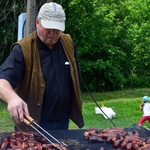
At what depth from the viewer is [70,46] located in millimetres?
3939

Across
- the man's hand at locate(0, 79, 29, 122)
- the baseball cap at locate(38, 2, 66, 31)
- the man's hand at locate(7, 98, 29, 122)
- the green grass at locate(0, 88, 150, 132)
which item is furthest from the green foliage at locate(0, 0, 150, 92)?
the man's hand at locate(7, 98, 29, 122)

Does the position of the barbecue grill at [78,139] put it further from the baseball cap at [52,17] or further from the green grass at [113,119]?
the green grass at [113,119]

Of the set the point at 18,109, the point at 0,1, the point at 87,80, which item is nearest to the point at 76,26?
the point at 87,80

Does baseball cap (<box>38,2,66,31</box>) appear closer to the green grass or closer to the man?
the man

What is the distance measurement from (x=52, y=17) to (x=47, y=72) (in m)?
0.49

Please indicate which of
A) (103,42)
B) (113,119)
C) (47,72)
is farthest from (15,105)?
(103,42)

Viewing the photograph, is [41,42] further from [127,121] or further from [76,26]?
[76,26]

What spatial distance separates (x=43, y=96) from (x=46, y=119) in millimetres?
225

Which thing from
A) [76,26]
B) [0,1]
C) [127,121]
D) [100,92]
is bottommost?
[100,92]

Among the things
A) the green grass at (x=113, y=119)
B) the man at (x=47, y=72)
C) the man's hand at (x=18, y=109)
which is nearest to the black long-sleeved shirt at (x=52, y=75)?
the man at (x=47, y=72)

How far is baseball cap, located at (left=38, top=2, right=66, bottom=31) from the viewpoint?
138 inches

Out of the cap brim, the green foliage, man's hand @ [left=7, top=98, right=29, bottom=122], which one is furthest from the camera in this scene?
the green foliage

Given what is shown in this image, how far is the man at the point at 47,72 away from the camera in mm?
3584

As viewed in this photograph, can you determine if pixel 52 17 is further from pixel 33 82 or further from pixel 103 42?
pixel 103 42
